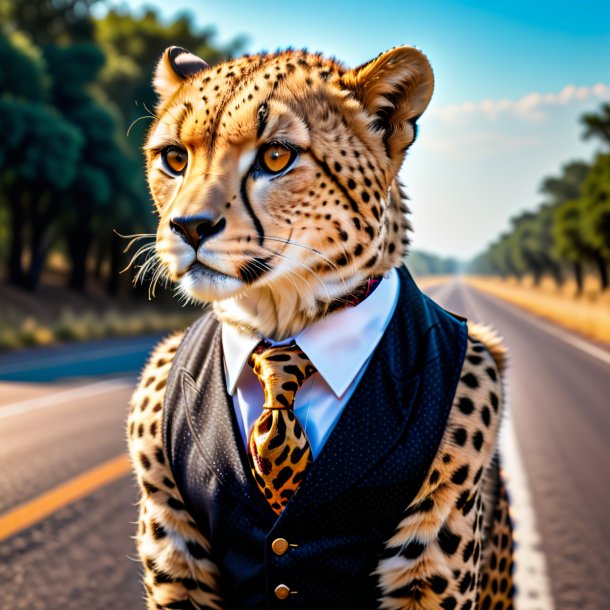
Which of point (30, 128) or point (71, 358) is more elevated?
point (30, 128)

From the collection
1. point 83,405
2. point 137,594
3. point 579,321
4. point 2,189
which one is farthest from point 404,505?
point 579,321

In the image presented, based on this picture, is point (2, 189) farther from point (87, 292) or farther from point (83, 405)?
point (83, 405)

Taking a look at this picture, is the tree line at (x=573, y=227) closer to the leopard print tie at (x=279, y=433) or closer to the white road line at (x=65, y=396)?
the white road line at (x=65, y=396)

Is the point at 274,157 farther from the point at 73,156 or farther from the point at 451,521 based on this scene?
the point at 73,156

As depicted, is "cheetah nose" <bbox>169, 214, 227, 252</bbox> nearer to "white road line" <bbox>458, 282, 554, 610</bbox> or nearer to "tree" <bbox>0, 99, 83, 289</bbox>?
"white road line" <bbox>458, 282, 554, 610</bbox>

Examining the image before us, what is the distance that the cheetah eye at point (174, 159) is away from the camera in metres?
1.43

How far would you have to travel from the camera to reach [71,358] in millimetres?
16031

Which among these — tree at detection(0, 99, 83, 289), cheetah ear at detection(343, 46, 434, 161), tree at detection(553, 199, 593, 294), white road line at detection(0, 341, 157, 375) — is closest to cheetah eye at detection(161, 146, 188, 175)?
cheetah ear at detection(343, 46, 434, 161)

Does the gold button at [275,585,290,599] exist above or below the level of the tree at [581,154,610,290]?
below

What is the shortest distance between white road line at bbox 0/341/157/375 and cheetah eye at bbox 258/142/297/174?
522 inches

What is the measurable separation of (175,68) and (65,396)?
10290 millimetres

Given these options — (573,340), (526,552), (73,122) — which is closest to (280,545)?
(526,552)

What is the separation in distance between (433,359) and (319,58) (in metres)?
0.68

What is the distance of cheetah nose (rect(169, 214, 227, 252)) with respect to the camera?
1.26m
